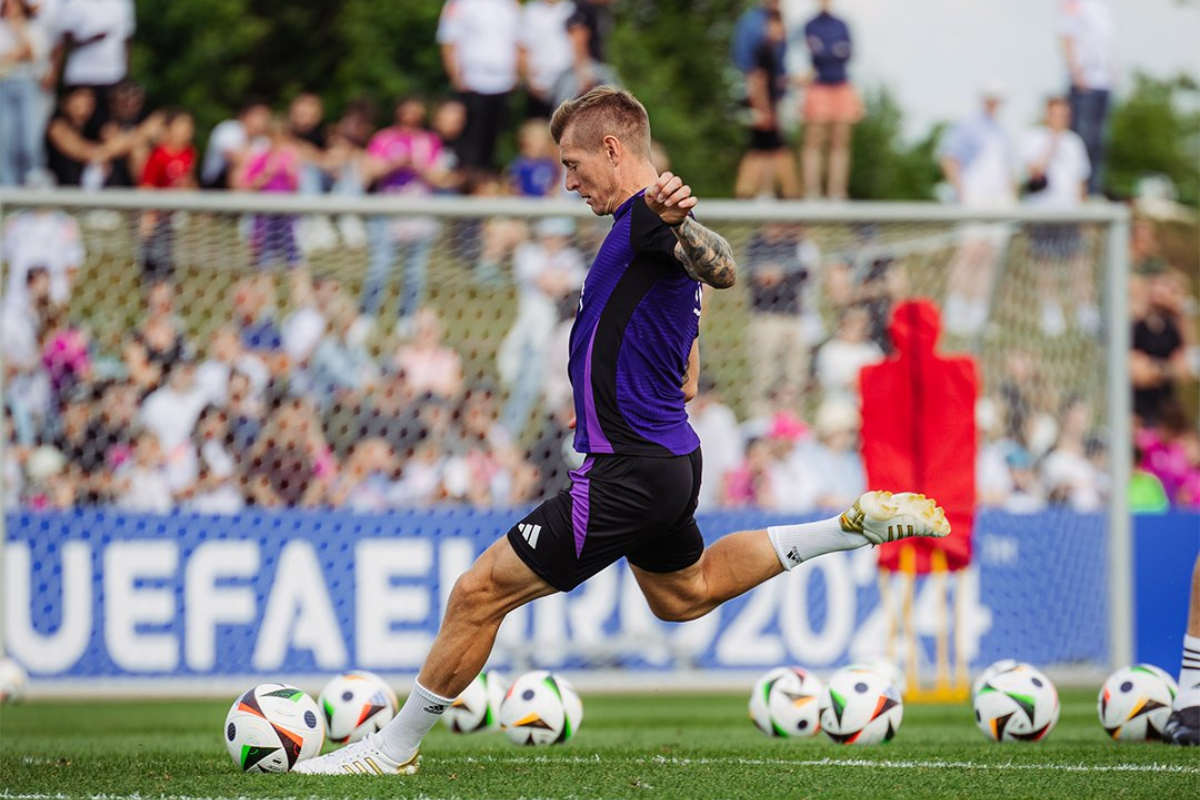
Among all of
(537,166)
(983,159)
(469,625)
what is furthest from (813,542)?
(983,159)

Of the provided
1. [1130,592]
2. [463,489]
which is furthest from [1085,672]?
[463,489]

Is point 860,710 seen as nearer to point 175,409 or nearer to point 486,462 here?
point 486,462

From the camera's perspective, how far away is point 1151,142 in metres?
72.3

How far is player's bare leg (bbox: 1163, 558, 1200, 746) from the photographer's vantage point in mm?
7895

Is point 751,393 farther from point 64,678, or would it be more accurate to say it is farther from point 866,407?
point 64,678

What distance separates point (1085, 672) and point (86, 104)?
9957 millimetres

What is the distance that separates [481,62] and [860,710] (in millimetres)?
10300

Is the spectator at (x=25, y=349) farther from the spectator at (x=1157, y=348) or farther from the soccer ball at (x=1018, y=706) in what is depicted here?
the spectator at (x=1157, y=348)

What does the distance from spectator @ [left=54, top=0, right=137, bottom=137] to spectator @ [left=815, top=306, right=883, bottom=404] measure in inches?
272

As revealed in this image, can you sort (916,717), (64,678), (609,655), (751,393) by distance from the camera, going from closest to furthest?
(916,717) < (64,678) < (609,655) < (751,393)

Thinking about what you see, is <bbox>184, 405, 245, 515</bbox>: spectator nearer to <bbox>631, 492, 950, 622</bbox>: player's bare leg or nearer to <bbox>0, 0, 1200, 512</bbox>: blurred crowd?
<bbox>0, 0, 1200, 512</bbox>: blurred crowd

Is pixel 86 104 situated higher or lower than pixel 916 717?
higher

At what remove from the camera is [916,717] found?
439 inches

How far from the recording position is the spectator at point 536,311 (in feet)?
45.9
